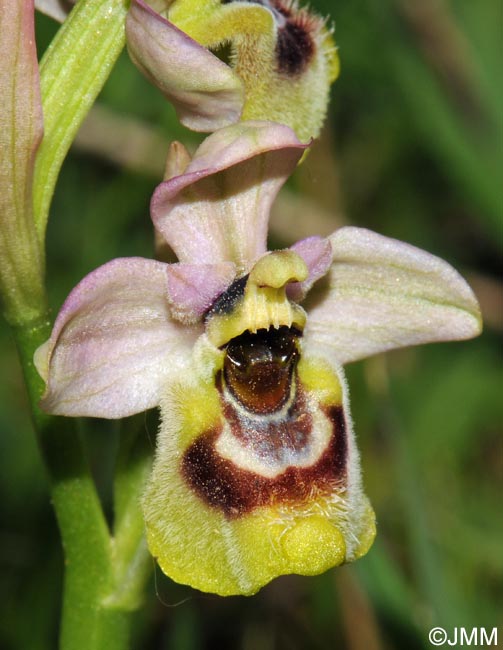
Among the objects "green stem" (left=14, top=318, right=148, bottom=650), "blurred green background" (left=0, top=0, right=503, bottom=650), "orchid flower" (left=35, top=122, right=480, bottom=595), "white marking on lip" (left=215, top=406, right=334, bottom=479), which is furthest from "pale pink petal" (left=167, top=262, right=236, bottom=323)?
"blurred green background" (left=0, top=0, right=503, bottom=650)

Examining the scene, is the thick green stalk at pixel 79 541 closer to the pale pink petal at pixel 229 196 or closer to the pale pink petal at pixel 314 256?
the pale pink petal at pixel 229 196

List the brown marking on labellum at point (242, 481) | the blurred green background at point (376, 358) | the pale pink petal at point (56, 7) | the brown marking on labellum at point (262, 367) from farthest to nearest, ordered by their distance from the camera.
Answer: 1. the blurred green background at point (376, 358)
2. the pale pink petal at point (56, 7)
3. the brown marking on labellum at point (262, 367)
4. the brown marking on labellum at point (242, 481)

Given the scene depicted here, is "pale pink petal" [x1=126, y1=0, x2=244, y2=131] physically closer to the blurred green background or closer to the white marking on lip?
the white marking on lip

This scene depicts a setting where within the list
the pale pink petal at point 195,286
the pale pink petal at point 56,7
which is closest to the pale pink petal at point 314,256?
the pale pink petal at point 195,286

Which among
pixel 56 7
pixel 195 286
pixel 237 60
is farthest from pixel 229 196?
pixel 56 7

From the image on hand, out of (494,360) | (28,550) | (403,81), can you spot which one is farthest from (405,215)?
(28,550)

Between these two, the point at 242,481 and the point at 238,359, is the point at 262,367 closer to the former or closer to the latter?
the point at 238,359

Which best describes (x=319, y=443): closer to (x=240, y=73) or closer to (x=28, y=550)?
(x=240, y=73)
